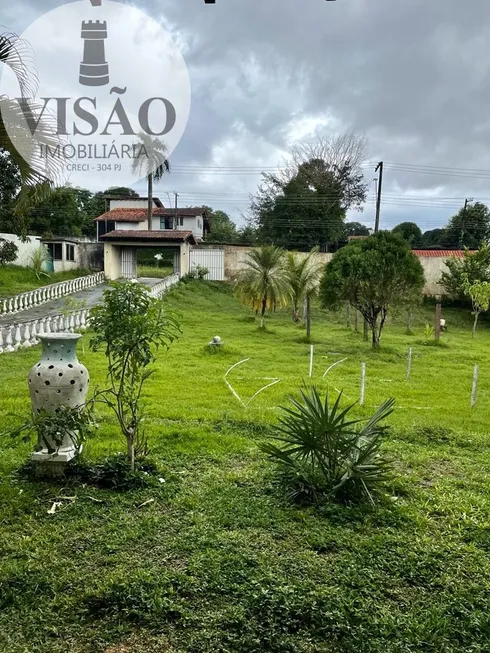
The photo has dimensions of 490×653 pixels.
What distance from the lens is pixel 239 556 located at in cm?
291

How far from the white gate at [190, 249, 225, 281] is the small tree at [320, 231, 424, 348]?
1433cm

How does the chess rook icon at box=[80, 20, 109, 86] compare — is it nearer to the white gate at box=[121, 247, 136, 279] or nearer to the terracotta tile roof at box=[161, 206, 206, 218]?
the white gate at box=[121, 247, 136, 279]

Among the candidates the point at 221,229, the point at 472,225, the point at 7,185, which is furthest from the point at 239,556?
the point at 221,229

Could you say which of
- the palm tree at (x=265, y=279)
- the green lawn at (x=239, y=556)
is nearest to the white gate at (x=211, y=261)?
the palm tree at (x=265, y=279)

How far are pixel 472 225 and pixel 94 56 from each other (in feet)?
112

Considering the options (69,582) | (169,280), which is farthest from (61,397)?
(169,280)

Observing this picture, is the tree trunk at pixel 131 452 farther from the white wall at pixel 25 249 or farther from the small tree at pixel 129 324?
the white wall at pixel 25 249

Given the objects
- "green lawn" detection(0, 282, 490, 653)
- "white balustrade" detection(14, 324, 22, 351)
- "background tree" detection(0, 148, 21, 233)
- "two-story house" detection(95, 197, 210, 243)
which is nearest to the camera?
"green lawn" detection(0, 282, 490, 653)

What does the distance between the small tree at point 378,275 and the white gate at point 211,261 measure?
14333 millimetres

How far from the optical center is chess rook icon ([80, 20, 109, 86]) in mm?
8000

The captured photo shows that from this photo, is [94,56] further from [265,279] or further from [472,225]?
[472,225]

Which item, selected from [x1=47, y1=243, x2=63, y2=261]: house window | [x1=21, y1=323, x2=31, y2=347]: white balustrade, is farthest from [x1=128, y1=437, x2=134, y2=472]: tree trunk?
[x1=47, y1=243, x2=63, y2=261]: house window

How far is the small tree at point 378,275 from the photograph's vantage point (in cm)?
1336

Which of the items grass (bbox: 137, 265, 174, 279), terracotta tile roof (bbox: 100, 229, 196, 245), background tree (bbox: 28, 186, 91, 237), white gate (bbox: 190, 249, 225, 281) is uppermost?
background tree (bbox: 28, 186, 91, 237)
